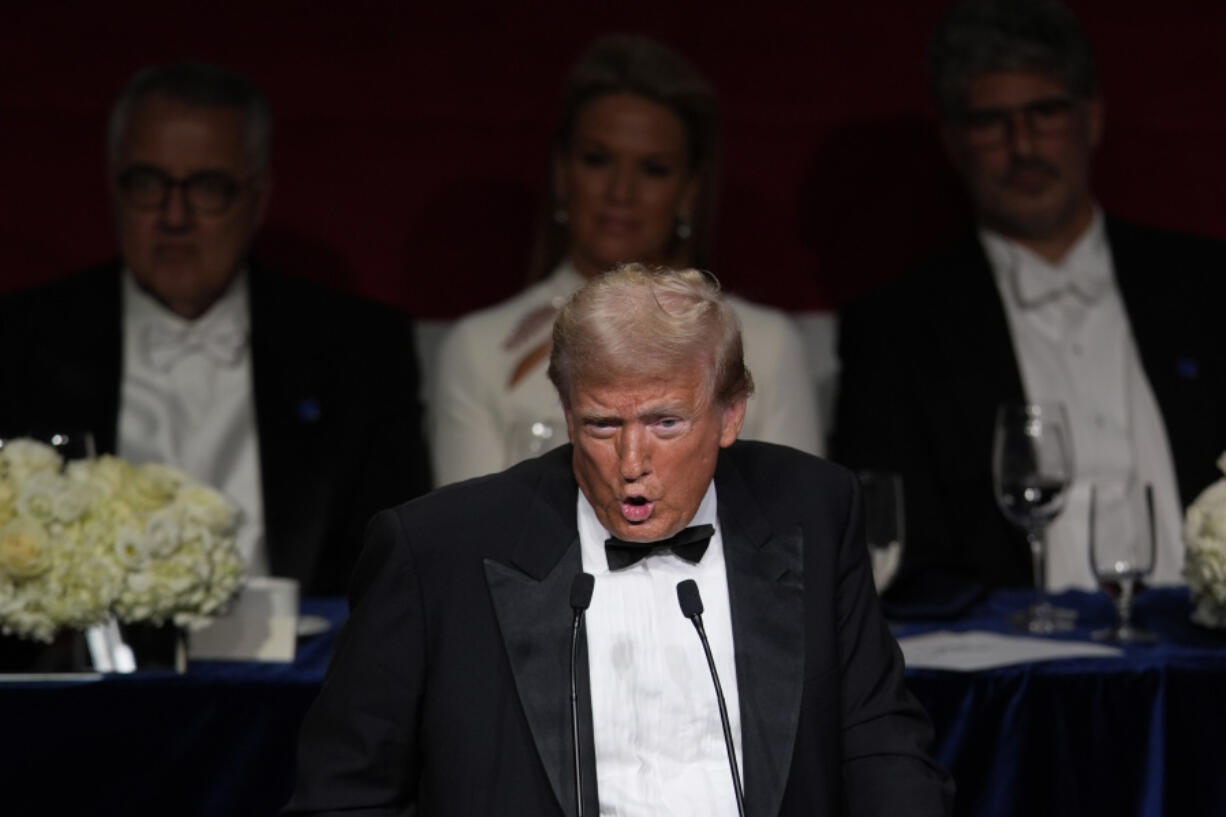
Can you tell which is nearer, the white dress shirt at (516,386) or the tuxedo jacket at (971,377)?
the white dress shirt at (516,386)

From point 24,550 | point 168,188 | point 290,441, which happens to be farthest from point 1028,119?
point 24,550

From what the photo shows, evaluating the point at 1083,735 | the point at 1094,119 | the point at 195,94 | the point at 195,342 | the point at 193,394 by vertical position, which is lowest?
the point at 1083,735

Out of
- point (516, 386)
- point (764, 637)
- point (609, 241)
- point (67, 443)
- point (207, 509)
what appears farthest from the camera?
point (609, 241)

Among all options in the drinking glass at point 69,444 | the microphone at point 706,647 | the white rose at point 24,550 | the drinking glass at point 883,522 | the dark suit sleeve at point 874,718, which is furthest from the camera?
the drinking glass at point 883,522

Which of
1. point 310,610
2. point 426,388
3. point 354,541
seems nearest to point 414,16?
point 426,388

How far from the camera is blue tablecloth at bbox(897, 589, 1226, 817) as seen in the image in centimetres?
240

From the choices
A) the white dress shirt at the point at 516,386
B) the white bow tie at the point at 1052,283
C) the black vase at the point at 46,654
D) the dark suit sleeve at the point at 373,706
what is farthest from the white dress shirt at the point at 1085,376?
the dark suit sleeve at the point at 373,706

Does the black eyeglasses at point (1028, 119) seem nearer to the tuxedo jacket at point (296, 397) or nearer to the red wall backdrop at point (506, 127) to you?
the red wall backdrop at point (506, 127)

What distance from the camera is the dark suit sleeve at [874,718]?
6.18 ft

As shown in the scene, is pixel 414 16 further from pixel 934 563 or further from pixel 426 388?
pixel 934 563

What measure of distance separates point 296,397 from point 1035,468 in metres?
1.73

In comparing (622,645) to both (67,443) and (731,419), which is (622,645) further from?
(67,443)

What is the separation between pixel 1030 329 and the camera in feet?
13.2

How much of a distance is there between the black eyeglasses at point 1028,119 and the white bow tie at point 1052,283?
0.30 metres
